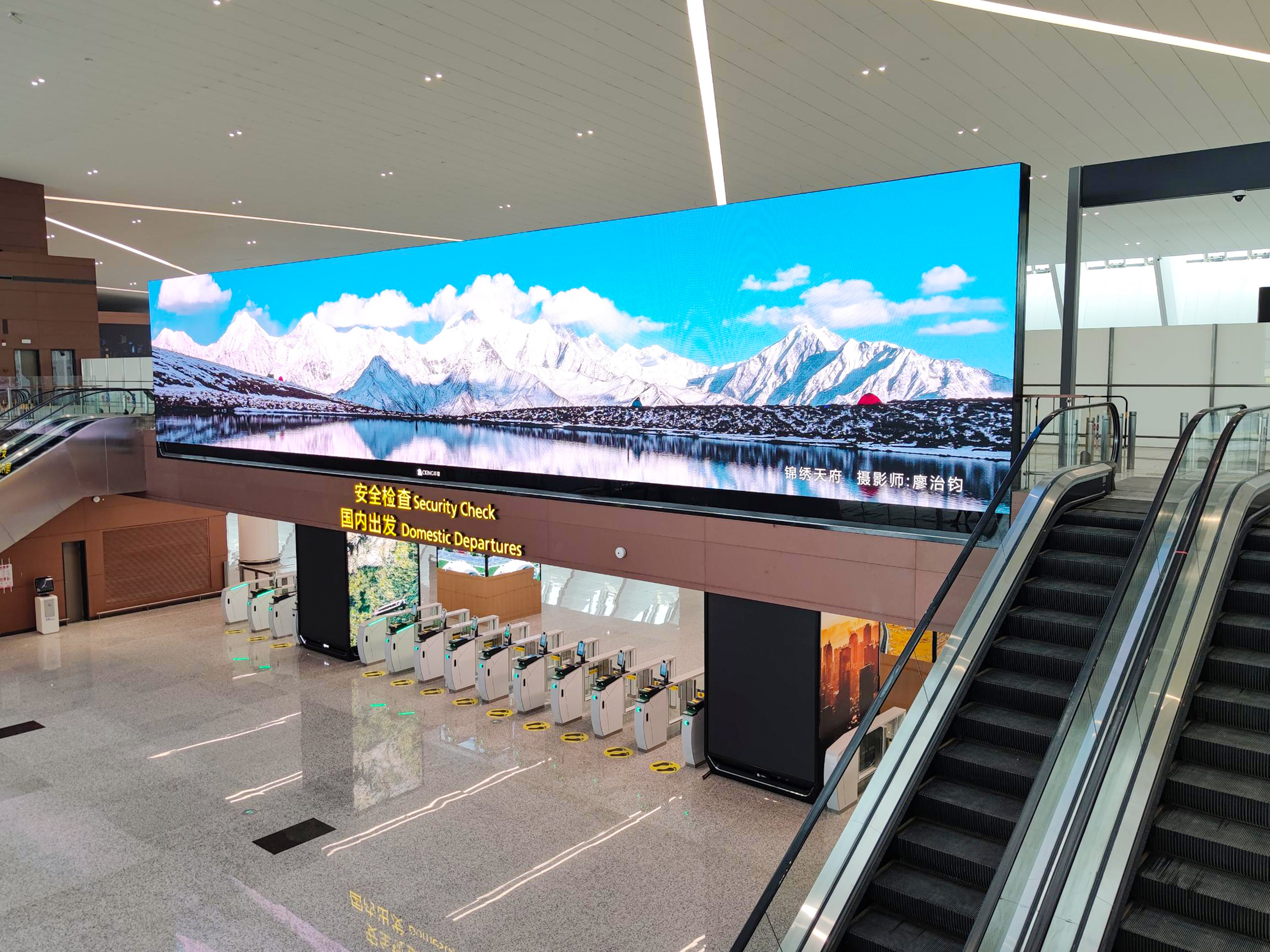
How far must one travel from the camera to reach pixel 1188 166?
839 cm

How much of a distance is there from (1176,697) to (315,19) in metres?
9.65

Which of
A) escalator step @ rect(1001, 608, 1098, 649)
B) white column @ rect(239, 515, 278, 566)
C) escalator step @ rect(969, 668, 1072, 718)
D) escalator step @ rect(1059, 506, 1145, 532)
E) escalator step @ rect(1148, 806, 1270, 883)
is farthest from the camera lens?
white column @ rect(239, 515, 278, 566)

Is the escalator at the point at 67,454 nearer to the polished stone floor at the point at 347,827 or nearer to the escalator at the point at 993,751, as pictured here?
the polished stone floor at the point at 347,827

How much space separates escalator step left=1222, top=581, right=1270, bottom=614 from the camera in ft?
17.6

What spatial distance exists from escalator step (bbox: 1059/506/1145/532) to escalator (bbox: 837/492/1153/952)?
0.01 meters

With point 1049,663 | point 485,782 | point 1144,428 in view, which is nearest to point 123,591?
point 485,782

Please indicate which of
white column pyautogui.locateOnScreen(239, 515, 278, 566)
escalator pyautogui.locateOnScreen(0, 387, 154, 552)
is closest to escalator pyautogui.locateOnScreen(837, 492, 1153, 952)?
escalator pyautogui.locateOnScreen(0, 387, 154, 552)

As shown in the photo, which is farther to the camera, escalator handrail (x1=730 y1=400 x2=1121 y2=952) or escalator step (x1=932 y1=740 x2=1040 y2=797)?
escalator step (x1=932 y1=740 x2=1040 y2=797)

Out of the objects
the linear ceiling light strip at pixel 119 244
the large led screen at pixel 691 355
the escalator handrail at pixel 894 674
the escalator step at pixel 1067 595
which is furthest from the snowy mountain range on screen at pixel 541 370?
the linear ceiling light strip at pixel 119 244

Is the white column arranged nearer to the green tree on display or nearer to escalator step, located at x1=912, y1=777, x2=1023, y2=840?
the green tree on display

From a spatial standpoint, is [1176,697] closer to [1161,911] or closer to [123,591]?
[1161,911]

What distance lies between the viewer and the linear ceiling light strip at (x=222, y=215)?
18578 mm

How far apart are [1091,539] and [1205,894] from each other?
274 cm

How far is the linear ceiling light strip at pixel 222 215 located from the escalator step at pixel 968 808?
1524cm
